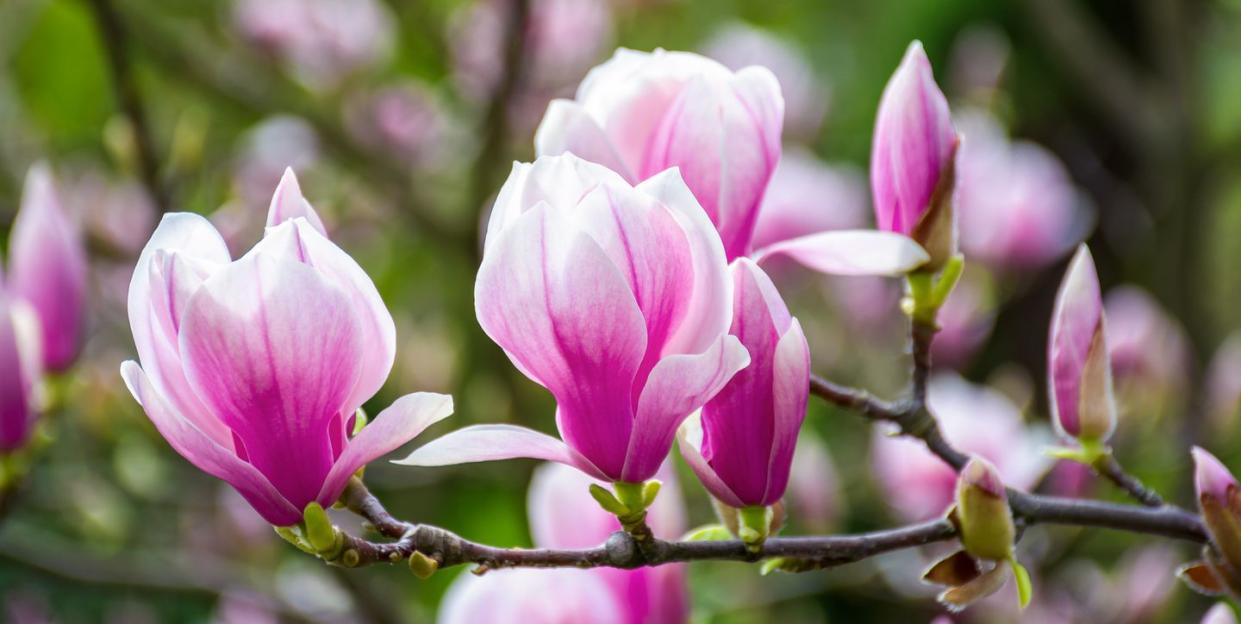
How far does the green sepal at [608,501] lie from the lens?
1.67 ft

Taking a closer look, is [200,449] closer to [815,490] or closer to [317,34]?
[815,490]

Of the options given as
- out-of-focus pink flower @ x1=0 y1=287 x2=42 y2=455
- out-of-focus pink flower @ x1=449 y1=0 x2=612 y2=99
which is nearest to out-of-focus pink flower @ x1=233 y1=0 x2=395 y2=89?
out-of-focus pink flower @ x1=449 y1=0 x2=612 y2=99

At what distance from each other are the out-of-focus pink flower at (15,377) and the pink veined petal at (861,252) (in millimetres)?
489

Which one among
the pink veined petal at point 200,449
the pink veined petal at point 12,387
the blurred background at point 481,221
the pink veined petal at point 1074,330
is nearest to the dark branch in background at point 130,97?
the blurred background at point 481,221

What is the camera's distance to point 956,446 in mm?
1068

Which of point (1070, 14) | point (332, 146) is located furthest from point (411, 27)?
point (1070, 14)

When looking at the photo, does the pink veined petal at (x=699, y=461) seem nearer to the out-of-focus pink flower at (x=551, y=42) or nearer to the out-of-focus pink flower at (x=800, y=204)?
the out-of-focus pink flower at (x=800, y=204)

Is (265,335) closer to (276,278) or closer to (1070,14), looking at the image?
(276,278)

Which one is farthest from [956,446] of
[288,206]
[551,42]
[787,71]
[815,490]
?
[551,42]

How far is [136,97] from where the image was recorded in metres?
1.06

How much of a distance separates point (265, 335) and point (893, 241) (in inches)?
10.4

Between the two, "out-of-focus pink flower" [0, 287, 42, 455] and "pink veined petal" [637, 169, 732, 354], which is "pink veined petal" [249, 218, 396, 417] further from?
"out-of-focus pink flower" [0, 287, 42, 455]

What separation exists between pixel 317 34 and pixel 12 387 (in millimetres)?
1456

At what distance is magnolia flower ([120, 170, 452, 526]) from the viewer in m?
0.46
